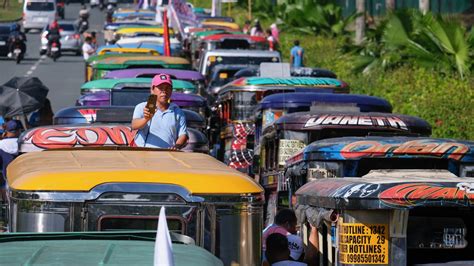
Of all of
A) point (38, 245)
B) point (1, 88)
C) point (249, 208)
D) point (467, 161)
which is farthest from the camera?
point (1, 88)

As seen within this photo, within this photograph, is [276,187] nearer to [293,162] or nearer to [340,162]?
[293,162]

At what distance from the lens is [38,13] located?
233 ft

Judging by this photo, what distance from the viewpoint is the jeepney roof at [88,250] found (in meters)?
5.30

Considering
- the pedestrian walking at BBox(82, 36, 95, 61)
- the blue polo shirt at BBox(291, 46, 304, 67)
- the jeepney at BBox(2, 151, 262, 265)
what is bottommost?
the pedestrian walking at BBox(82, 36, 95, 61)

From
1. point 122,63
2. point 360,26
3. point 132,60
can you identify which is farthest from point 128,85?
point 360,26

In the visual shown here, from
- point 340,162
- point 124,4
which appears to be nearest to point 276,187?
point 340,162

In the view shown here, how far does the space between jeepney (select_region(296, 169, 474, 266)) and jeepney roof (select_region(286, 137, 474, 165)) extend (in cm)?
179

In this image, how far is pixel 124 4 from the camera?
305ft

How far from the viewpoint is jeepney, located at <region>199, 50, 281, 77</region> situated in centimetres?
2800

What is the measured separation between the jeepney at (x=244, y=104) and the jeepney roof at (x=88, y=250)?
509 inches

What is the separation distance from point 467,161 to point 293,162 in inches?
67.1

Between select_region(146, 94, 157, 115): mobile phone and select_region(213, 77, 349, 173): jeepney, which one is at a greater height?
select_region(146, 94, 157, 115): mobile phone

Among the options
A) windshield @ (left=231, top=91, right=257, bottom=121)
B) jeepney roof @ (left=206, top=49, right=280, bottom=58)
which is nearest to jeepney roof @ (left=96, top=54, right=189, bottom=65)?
jeepney roof @ (left=206, top=49, right=280, bottom=58)

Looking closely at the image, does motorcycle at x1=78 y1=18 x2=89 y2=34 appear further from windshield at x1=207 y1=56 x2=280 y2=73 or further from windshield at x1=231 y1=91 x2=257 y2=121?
windshield at x1=231 y1=91 x2=257 y2=121
